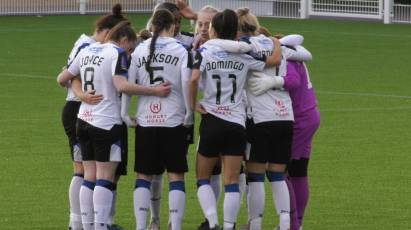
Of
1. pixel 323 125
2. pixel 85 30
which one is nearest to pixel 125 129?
pixel 323 125

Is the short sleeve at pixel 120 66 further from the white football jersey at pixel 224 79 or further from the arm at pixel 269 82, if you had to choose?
the arm at pixel 269 82

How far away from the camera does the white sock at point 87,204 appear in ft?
34.3

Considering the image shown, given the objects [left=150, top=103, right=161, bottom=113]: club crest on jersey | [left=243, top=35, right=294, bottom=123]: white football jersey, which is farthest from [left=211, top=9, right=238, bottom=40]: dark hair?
[left=150, top=103, right=161, bottom=113]: club crest on jersey

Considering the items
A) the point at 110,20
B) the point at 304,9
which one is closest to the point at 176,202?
the point at 110,20

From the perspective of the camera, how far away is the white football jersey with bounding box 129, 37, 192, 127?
33.2 feet

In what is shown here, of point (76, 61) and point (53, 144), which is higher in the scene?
point (76, 61)

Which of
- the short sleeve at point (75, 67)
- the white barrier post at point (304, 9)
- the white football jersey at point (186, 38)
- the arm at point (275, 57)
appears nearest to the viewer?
the arm at point (275, 57)

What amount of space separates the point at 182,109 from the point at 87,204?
3.76 feet

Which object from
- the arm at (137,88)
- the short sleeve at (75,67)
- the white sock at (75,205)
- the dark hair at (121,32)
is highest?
the dark hair at (121,32)

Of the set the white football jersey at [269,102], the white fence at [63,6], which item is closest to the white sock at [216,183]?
the white football jersey at [269,102]

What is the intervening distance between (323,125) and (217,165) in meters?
7.66

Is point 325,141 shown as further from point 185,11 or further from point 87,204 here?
point 87,204

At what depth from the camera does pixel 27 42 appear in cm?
3262

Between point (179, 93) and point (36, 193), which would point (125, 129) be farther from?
point (36, 193)
